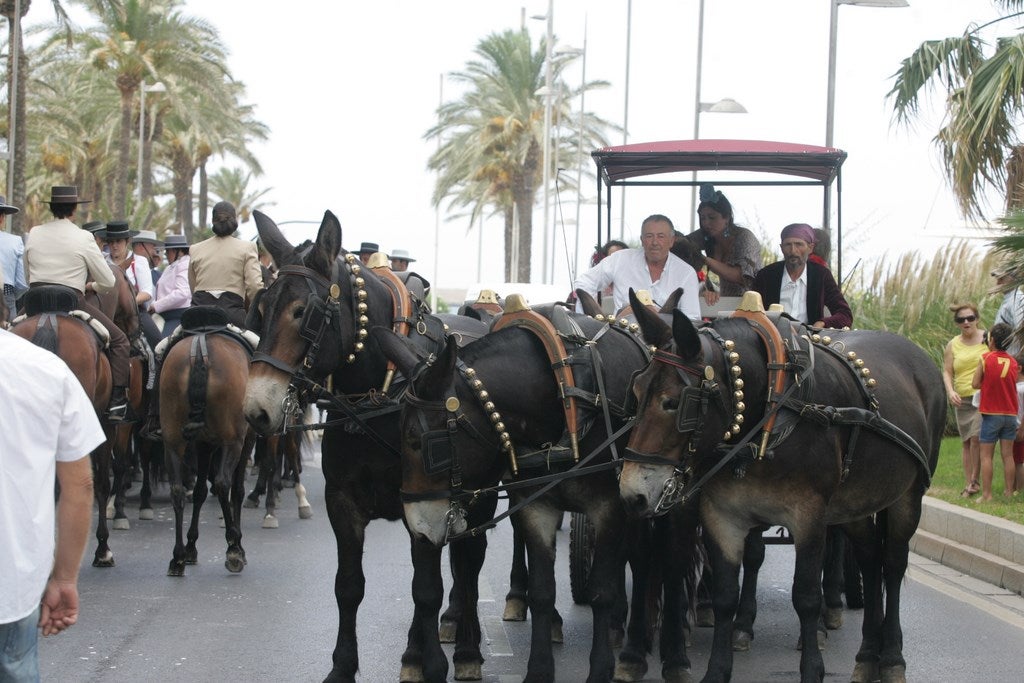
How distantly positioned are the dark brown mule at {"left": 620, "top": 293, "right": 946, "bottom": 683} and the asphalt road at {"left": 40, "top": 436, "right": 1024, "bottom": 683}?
0.91m

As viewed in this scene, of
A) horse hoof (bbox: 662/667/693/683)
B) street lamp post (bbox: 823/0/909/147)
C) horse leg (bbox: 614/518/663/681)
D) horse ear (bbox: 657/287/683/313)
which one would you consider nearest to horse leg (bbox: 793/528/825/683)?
horse hoof (bbox: 662/667/693/683)

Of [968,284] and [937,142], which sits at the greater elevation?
[937,142]

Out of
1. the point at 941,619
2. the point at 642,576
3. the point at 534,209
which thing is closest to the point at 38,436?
the point at 642,576

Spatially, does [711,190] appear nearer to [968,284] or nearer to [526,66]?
[968,284]

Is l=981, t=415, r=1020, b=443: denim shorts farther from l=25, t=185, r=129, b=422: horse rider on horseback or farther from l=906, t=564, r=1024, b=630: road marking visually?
l=25, t=185, r=129, b=422: horse rider on horseback

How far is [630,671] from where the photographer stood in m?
7.04

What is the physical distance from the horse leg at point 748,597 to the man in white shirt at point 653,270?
141 centimetres

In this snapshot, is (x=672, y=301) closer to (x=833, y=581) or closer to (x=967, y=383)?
(x=833, y=581)

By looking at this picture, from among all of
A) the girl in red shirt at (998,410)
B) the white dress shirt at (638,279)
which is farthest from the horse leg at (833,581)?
the girl in red shirt at (998,410)

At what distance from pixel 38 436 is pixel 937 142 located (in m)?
14.7

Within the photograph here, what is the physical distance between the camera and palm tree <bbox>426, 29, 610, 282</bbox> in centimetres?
4162

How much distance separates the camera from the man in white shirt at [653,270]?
837cm

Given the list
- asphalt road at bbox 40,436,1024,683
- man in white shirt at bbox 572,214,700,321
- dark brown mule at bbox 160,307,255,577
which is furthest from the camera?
dark brown mule at bbox 160,307,255,577

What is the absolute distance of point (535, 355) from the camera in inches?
259
